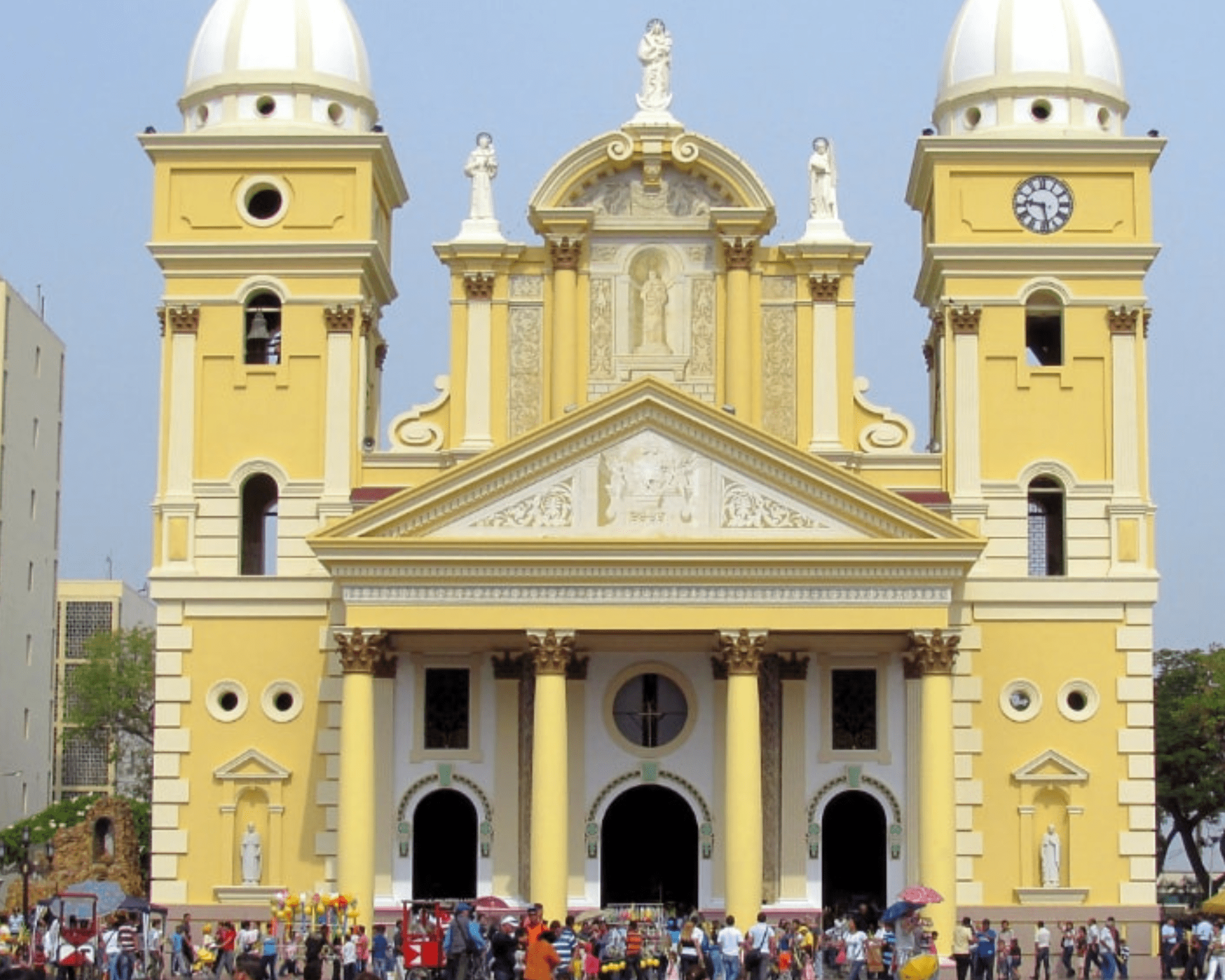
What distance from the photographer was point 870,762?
175 ft

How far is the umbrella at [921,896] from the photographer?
4816 cm

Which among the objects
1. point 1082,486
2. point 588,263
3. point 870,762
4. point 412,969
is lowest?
point 412,969

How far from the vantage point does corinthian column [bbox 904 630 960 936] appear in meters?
50.4

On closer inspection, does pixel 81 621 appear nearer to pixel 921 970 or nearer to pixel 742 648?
pixel 742 648

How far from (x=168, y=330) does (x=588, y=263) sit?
28.1 feet

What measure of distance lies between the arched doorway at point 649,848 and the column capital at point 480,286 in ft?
34.1

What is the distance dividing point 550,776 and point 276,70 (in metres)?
16.0

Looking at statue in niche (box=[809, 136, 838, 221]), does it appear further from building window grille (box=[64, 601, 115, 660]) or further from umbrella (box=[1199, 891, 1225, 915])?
building window grille (box=[64, 601, 115, 660])

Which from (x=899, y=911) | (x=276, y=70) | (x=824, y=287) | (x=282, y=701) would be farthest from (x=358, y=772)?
(x=276, y=70)

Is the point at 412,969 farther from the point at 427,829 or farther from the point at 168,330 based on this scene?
the point at 168,330

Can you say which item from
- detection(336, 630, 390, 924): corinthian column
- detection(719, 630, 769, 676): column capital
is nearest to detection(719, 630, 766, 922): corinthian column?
detection(719, 630, 769, 676): column capital

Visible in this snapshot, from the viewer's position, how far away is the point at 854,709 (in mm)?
53875

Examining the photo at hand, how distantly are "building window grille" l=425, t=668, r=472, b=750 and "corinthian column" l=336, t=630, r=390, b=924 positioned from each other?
2.40 meters

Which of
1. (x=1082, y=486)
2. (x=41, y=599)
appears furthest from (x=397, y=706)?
(x=41, y=599)
